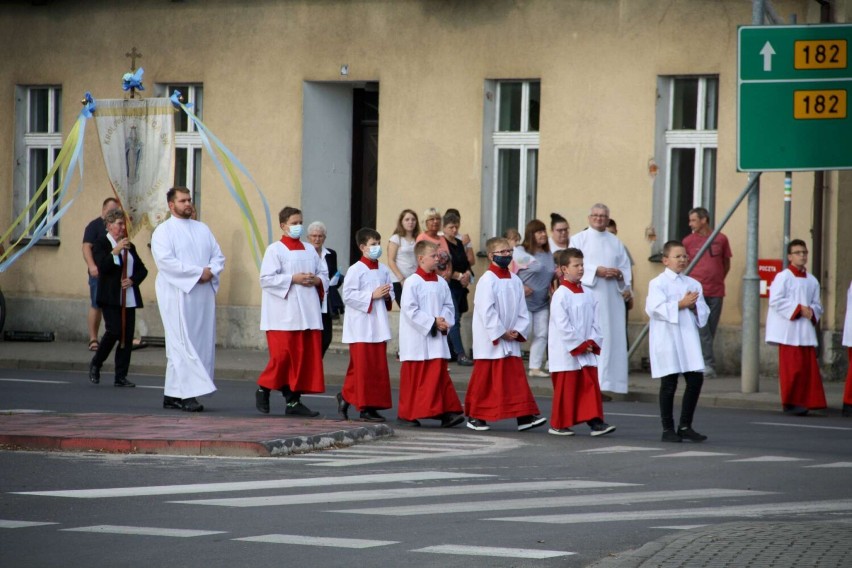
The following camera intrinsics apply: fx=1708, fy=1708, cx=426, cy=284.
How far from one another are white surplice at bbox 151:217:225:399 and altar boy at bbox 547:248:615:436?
3372 mm

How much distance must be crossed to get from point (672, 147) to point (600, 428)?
7.93 meters

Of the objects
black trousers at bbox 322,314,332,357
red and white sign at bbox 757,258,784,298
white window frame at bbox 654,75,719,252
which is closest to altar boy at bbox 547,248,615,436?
black trousers at bbox 322,314,332,357

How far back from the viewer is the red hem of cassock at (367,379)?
49.7 ft

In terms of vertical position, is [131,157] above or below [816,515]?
above

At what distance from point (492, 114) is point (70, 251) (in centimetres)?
716

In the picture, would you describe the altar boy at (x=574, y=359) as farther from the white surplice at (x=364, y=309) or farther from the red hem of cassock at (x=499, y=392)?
the white surplice at (x=364, y=309)

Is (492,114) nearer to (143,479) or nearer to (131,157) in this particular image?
(131,157)

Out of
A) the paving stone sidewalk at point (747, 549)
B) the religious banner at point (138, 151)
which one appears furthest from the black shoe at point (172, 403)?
the paving stone sidewalk at point (747, 549)

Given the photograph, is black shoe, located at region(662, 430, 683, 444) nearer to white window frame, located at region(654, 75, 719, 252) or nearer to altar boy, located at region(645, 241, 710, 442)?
altar boy, located at region(645, 241, 710, 442)

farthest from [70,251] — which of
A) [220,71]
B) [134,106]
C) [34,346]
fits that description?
[134,106]

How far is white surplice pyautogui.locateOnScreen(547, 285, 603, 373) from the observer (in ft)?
47.2

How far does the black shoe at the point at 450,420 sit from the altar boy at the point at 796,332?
3.96 metres

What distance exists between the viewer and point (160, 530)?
8719mm

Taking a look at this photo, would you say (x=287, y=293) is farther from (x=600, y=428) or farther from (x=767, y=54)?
(x=767, y=54)
